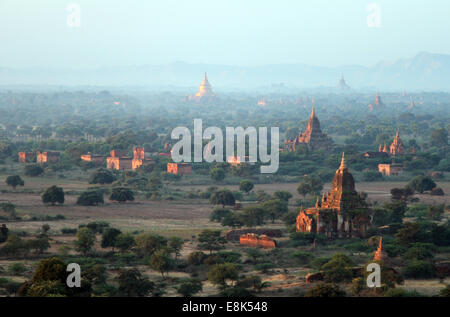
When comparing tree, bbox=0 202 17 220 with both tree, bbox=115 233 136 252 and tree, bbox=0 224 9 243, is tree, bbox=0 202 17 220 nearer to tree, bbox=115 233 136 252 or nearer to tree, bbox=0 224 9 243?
tree, bbox=0 224 9 243

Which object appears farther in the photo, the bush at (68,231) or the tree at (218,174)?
the tree at (218,174)

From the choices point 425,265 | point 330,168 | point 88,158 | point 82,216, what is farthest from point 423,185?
point 88,158

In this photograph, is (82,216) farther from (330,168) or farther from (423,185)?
(330,168)

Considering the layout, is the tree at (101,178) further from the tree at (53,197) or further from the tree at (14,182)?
the tree at (53,197)

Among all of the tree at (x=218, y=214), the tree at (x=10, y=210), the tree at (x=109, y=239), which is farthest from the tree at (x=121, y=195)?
the tree at (x=109, y=239)

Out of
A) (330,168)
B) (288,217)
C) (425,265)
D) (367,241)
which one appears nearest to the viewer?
(425,265)

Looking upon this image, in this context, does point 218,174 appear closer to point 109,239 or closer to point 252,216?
point 252,216

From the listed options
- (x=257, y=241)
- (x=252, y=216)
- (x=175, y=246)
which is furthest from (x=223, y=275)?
(x=252, y=216)
